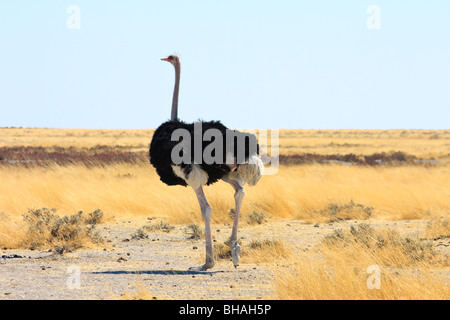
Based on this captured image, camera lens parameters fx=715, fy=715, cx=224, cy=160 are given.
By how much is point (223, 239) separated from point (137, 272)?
335cm

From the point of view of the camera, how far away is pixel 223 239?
11.5 meters

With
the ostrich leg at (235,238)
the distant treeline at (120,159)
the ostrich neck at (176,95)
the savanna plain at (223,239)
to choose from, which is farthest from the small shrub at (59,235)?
the distant treeline at (120,159)

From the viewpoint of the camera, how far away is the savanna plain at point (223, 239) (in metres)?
6.80

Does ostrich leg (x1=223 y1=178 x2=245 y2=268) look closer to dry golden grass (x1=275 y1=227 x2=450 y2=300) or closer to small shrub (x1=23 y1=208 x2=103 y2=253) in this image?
dry golden grass (x1=275 y1=227 x2=450 y2=300)

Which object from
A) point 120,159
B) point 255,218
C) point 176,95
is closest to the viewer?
point 176,95

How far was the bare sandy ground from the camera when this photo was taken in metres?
6.96

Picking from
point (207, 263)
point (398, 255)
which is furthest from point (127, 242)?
point (398, 255)

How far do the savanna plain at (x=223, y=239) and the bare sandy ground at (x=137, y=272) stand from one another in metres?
0.02

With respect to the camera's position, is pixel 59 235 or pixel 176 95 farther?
pixel 59 235

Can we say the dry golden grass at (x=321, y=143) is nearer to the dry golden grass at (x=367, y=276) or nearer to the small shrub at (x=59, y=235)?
the small shrub at (x=59, y=235)

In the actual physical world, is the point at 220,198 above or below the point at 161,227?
above

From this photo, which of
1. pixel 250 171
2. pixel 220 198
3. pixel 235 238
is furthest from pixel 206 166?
pixel 220 198

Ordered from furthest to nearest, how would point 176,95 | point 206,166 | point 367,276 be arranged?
point 176,95 → point 206,166 → point 367,276

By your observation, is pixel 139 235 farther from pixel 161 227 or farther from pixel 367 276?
pixel 367 276
